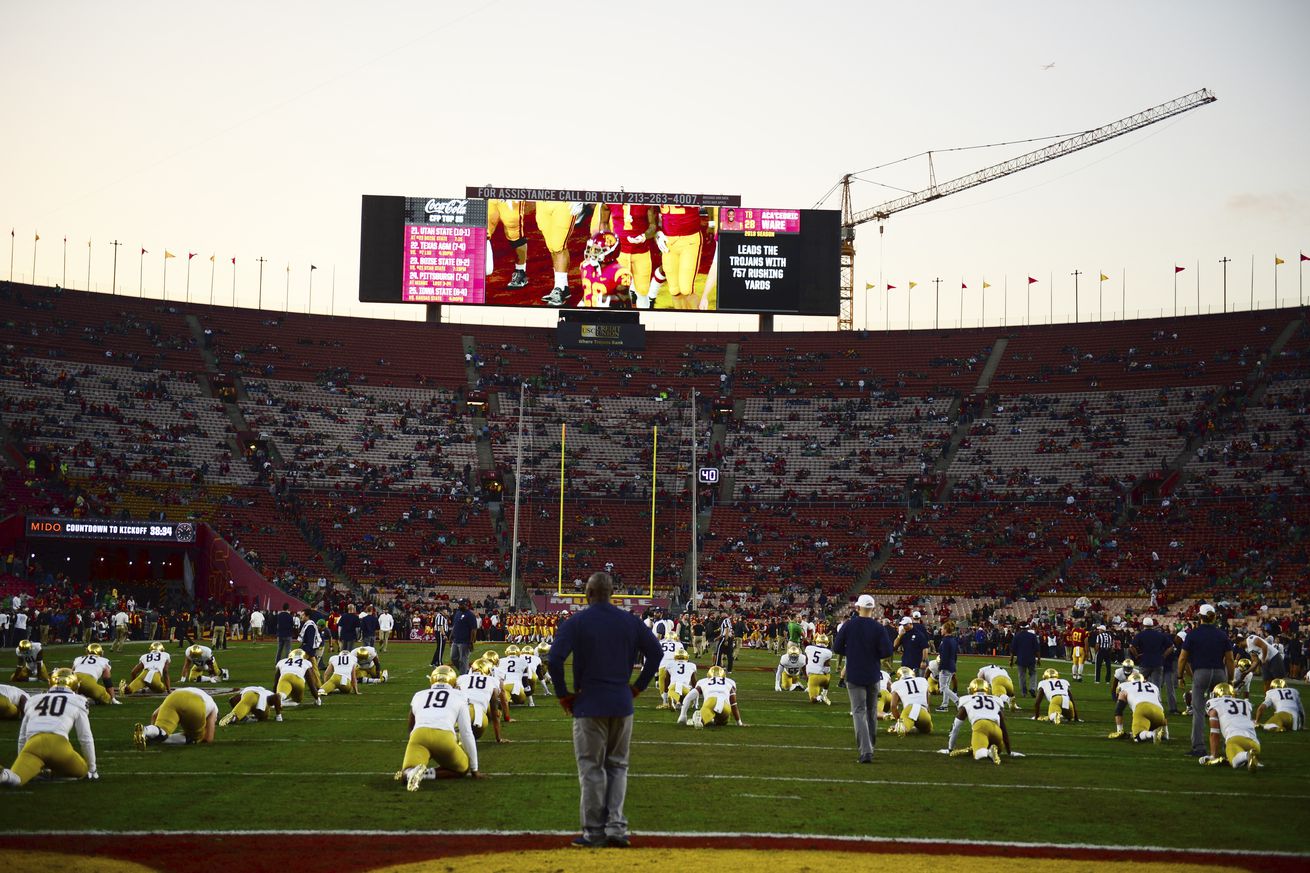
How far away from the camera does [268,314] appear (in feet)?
226

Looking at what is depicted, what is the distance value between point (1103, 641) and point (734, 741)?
56.3ft

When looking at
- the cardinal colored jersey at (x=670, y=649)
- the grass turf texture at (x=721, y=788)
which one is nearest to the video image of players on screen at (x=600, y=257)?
the cardinal colored jersey at (x=670, y=649)

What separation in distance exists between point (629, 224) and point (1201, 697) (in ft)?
147

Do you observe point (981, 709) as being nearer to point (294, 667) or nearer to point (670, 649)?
point (670, 649)

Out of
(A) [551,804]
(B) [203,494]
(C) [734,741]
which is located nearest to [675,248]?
(B) [203,494]

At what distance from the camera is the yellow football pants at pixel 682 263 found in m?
57.9

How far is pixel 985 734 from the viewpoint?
1495cm

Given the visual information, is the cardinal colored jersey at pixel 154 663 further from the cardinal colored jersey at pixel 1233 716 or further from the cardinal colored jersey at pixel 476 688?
the cardinal colored jersey at pixel 1233 716

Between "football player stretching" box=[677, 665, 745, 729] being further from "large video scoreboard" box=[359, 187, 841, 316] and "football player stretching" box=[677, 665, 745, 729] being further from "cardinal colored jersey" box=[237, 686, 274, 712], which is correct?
"large video scoreboard" box=[359, 187, 841, 316]

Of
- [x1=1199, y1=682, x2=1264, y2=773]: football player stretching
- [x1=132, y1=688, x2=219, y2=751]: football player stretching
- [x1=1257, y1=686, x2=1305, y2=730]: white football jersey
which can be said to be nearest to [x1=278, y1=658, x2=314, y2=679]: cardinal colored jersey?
[x1=132, y1=688, x2=219, y2=751]: football player stretching

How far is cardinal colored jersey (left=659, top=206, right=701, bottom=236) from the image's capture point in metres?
58.0

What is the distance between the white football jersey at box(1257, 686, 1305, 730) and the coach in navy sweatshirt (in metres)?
14.5

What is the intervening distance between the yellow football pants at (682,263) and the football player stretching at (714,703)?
39813 mm

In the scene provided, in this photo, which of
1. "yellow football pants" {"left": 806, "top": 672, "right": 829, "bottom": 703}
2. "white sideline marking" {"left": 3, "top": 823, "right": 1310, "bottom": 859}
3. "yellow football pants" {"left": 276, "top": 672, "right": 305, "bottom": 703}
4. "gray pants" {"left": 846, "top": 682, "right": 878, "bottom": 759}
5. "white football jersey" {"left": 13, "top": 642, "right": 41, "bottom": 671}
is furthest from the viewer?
"white football jersey" {"left": 13, "top": 642, "right": 41, "bottom": 671}
